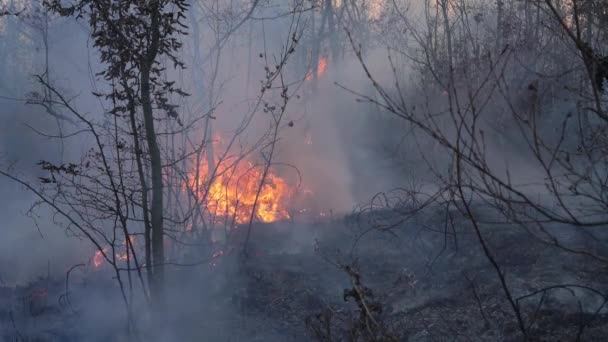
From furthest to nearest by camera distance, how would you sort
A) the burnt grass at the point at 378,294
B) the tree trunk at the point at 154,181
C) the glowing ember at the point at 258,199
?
the glowing ember at the point at 258,199
the burnt grass at the point at 378,294
the tree trunk at the point at 154,181

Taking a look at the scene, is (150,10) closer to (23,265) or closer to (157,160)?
(157,160)

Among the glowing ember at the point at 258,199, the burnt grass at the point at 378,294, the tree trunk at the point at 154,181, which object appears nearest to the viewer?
the tree trunk at the point at 154,181

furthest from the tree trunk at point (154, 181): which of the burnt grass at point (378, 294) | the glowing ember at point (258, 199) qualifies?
the glowing ember at point (258, 199)

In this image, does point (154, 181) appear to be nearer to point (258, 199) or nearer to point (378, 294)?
point (378, 294)

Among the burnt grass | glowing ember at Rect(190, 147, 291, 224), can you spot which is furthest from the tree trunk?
glowing ember at Rect(190, 147, 291, 224)

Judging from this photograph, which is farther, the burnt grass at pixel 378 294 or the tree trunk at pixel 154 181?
the burnt grass at pixel 378 294

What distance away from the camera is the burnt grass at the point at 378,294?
563cm

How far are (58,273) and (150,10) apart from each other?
29.2 ft

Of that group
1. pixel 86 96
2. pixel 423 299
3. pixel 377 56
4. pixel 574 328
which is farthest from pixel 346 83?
pixel 574 328

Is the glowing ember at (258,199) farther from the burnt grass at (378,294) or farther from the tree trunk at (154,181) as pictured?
the tree trunk at (154,181)

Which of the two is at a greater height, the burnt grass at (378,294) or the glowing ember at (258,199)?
the glowing ember at (258,199)

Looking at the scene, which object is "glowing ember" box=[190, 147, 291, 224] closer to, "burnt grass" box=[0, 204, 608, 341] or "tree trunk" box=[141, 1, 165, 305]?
"burnt grass" box=[0, 204, 608, 341]

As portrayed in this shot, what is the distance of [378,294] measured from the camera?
7.06 metres

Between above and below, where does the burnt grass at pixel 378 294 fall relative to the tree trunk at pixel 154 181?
below
